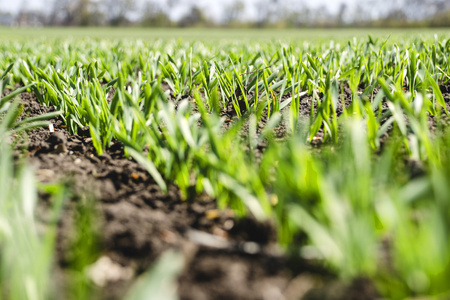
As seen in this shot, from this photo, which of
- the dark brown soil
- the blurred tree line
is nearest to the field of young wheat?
the dark brown soil

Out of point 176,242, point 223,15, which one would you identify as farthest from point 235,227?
point 223,15

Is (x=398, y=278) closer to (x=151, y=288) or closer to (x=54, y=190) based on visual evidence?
(x=151, y=288)

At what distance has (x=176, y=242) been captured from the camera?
843 millimetres

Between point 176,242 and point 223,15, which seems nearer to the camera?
point 176,242

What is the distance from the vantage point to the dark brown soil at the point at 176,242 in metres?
0.71

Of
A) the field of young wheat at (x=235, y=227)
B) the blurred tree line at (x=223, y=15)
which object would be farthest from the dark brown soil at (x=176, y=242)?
the blurred tree line at (x=223, y=15)

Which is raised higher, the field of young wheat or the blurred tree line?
the blurred tree line

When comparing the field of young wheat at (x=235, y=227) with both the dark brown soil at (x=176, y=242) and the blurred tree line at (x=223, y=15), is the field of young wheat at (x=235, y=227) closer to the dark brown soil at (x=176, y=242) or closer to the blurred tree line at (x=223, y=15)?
the dark brown soil at (x=176, y=242)

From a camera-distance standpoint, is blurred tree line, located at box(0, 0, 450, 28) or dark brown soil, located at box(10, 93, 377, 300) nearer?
dark brown soil, located at box(10, 93, 377, 300)

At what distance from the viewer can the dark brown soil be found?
708 millimetres

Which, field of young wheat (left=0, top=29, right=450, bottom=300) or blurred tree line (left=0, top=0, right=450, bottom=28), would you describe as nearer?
field of young wheat (left=0, top=29, right=450, bottom=300)

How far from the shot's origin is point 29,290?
23.4 inches

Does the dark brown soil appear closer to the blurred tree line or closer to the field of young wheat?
the field of young wheat

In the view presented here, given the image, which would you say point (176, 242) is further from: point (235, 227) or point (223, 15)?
point (223, 15)
